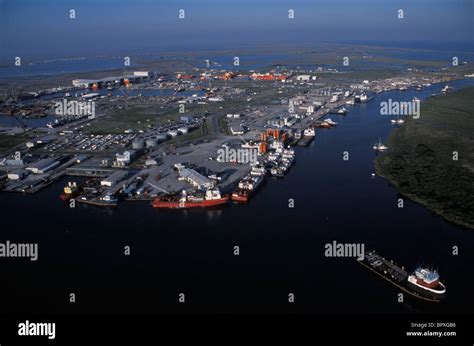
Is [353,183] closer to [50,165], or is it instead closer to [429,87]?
[50,165]

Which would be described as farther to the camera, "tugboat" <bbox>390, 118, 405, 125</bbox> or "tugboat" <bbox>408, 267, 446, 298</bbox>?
"tugboat" <bbox>390, 118, 405, 125</bbox>

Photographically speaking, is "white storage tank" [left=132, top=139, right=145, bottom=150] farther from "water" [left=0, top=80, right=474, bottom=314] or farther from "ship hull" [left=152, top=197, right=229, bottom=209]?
"ship hull" [left=152, top=197, right=229, bottom=209]

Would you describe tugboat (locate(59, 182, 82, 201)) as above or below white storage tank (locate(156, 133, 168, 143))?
below

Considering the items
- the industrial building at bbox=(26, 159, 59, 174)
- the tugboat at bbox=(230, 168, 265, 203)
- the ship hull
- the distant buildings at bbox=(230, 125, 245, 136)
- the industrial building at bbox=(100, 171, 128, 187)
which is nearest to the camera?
the ship hull

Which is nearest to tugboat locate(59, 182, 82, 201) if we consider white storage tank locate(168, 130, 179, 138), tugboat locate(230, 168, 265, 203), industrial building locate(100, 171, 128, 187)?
industrial building locate(100, 171, 128, 187)


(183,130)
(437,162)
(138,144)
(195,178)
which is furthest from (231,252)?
(183,130)

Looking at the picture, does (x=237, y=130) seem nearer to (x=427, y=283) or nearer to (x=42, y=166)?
(x=42, y=166)

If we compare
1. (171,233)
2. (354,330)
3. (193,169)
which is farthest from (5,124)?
(354,330)
